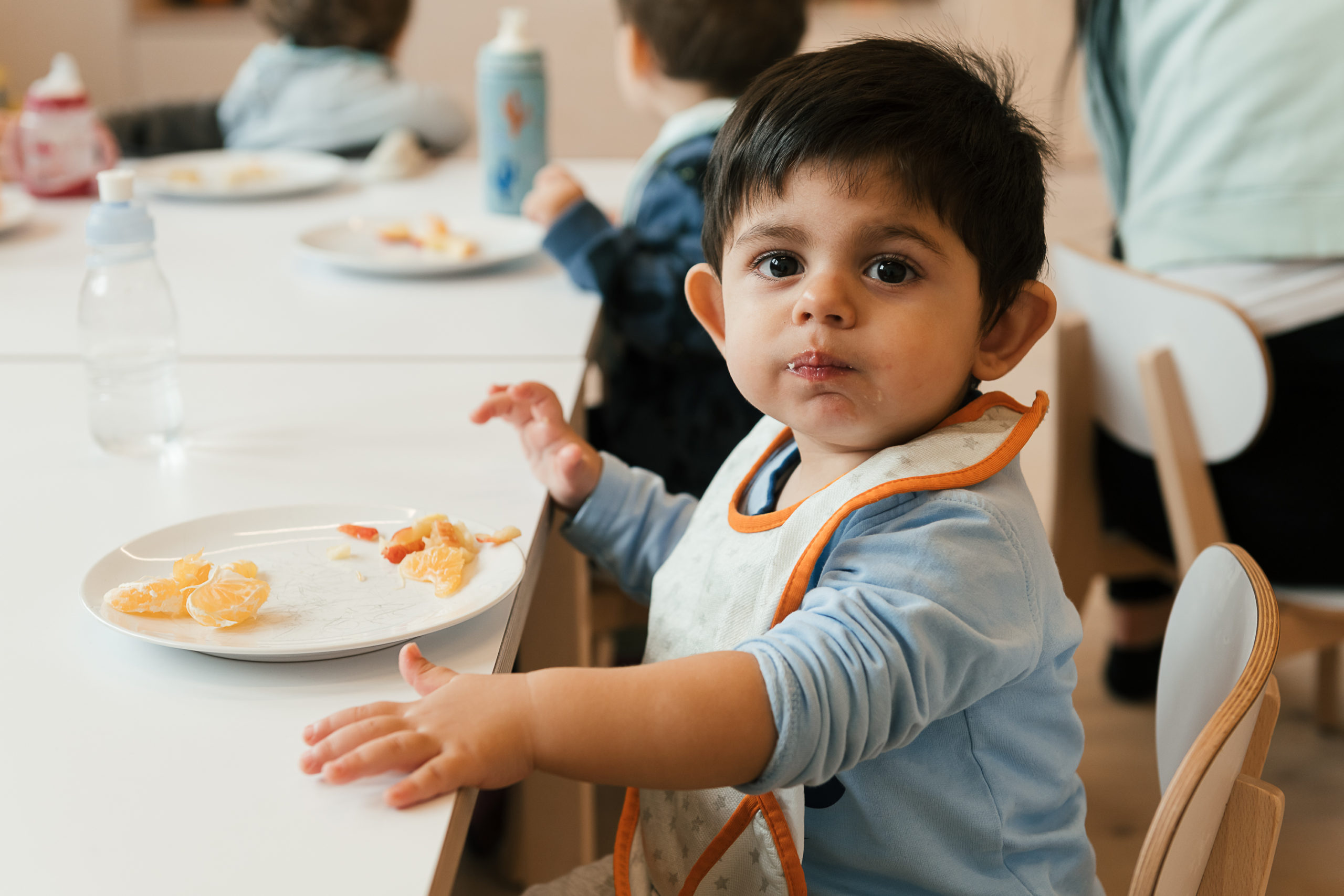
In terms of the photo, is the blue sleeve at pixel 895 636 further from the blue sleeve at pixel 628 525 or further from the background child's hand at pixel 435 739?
the blue sleeve at pixel 628 525

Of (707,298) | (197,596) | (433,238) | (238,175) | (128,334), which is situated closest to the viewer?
(197,596)

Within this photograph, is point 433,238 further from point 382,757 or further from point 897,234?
point 382,757

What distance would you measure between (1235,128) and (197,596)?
3.97 feet

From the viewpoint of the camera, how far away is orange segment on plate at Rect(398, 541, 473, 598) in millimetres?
688

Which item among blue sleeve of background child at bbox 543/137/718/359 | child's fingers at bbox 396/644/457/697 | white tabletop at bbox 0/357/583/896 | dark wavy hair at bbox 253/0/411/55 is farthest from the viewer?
dark wavy hair at bbox 253/0/411/55

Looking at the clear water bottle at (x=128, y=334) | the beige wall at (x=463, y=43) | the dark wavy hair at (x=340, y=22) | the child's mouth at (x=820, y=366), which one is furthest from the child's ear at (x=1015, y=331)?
the beige wall at (x=463, y=43)

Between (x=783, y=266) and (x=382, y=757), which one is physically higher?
(x=783, y=266)

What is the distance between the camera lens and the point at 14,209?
1.64 m

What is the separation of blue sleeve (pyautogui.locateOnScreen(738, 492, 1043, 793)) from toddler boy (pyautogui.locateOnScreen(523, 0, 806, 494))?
772mm

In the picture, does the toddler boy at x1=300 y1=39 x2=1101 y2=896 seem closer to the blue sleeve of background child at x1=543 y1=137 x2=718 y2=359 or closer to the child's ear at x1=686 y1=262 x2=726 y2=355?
the child's ear at x1=686 y1=262 x2=726 y2=355

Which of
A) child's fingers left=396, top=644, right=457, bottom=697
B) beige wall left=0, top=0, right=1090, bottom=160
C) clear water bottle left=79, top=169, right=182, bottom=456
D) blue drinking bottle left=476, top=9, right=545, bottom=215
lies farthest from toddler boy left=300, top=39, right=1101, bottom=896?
beige wall left=0, top=0, right=1090, bottom=160

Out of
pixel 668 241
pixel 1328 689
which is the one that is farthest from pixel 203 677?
pixel 1328 689

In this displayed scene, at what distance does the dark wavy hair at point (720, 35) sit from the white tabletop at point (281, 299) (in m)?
0.33

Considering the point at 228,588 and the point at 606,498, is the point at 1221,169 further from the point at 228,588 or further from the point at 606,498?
the point at 228,588
